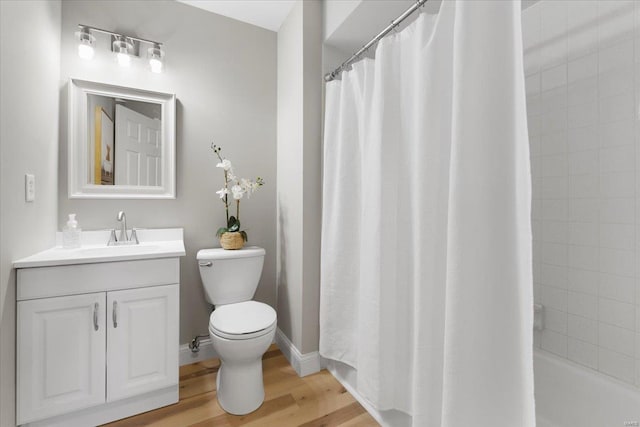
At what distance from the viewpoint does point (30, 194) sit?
1.38 meters

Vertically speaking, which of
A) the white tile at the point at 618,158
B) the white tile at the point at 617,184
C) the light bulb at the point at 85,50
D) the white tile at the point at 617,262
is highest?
the light bulb at the point at 85,50

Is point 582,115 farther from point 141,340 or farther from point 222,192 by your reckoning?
point 141,340

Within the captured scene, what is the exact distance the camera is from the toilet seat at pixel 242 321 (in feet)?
4.82

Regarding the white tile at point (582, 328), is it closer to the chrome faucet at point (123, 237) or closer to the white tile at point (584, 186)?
the white tile at point (584, 186)

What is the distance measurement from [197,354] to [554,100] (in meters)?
2.72

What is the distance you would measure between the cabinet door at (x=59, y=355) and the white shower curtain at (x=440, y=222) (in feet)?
3.85

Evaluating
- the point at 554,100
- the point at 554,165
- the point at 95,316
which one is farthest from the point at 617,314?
the point at 95,316

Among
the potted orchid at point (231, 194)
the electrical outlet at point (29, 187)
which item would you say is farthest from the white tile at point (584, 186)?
the electrical outlet at point (29, 187)

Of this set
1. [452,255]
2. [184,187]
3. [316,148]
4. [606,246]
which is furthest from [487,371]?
[184,187]

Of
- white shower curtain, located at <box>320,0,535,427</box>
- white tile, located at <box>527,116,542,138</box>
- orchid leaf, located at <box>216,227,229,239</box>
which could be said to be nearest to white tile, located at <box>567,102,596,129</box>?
white tile, located at <box>527,116,542,138</box>

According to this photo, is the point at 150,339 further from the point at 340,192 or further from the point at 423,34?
the point at 423,34

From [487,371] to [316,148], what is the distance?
1459 mm

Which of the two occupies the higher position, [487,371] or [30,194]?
[30,194]

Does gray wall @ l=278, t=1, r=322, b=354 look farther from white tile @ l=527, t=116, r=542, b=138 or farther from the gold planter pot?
white tile @ l=527, t=116, r=542, b=138
